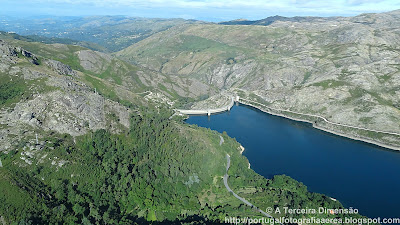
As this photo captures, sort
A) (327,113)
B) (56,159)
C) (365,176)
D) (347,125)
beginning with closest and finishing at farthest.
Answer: (56,159) → (365,176) → (347,125) → (327,113)

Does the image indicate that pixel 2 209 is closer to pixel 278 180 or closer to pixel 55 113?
pixel 55 113

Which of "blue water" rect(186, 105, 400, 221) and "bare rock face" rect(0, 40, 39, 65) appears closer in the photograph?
"blue water" rect(186, 105, 400, 221)

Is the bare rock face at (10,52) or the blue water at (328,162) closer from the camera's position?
the blue water at (328,162)

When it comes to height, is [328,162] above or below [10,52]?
below

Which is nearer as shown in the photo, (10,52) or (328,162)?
(328,162)

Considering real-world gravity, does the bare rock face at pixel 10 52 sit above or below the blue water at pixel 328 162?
above

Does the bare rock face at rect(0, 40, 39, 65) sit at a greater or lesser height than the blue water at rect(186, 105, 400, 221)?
greater

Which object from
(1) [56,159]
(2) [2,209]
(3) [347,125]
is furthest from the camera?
(3) [347,125]

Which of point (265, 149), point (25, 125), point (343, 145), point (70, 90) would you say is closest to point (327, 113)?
point (343, 145)
